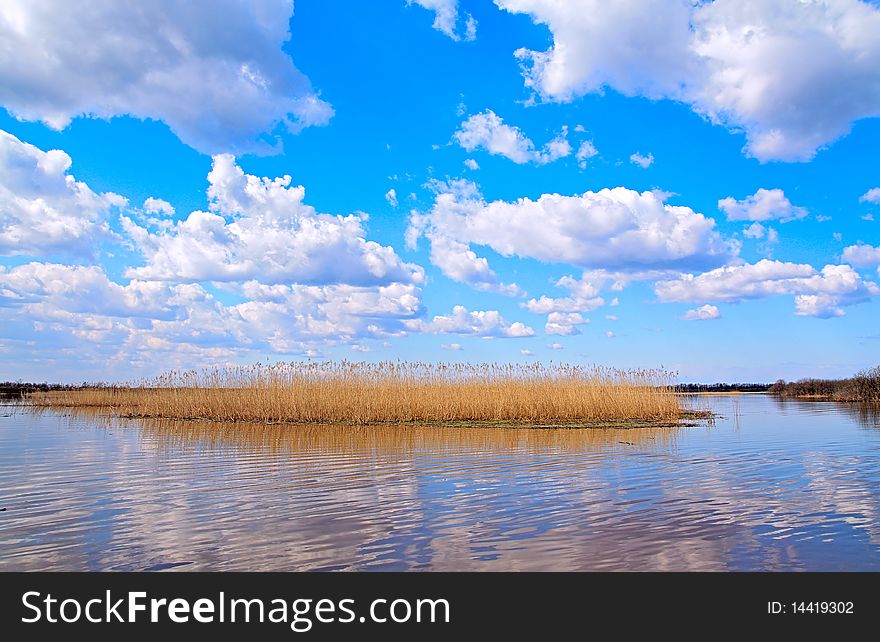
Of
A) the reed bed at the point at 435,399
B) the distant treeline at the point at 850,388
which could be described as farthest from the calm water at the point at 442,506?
the distant treeline at the point at 850,388

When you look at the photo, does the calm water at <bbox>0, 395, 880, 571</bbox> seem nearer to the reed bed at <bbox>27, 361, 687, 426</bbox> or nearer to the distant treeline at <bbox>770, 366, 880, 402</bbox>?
the reed bed at <bbox>27, 361, 687, 426</bbox>

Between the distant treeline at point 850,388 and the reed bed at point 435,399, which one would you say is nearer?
the reed bed at point 435,399

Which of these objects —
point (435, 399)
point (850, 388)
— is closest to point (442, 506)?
point (435, 399)

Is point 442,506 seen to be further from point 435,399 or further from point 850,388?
point 850,388

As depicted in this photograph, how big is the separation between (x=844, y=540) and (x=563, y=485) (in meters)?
4.09

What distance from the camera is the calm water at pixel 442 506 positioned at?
6.23m

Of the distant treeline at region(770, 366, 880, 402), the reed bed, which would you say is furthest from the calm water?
the distant treeline at region(770, 366, 880, 402)

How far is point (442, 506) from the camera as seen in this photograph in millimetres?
8602

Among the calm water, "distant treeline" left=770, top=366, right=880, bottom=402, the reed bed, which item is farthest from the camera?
"distant treeline" left=770, top=366, right=880, bottom=402

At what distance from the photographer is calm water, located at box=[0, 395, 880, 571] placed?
6.23 metres

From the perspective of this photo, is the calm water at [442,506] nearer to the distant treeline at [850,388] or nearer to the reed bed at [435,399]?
the reed bed at [435,399]
